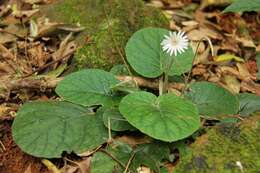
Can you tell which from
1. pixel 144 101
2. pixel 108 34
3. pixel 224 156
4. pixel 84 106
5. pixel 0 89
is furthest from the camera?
pixel 108 34

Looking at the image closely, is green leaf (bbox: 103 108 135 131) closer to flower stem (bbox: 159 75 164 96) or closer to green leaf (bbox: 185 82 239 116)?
flower stem (bbox: 159 75 164 96)

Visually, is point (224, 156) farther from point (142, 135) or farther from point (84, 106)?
point (84, 106)

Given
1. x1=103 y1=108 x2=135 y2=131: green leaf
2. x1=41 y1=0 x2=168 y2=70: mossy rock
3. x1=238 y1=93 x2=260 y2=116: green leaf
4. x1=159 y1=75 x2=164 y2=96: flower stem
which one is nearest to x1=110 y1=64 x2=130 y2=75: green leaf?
x1=41 y1=0 x2=168 y2=70: mossy rock

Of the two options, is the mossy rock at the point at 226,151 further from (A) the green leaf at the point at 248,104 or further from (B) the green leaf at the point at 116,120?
(B) the green leaf at the point at 116,120

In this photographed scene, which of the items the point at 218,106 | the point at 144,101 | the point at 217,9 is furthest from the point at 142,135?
the point at 217,9

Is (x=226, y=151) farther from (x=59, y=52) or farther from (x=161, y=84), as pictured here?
(x=59, y=52)
